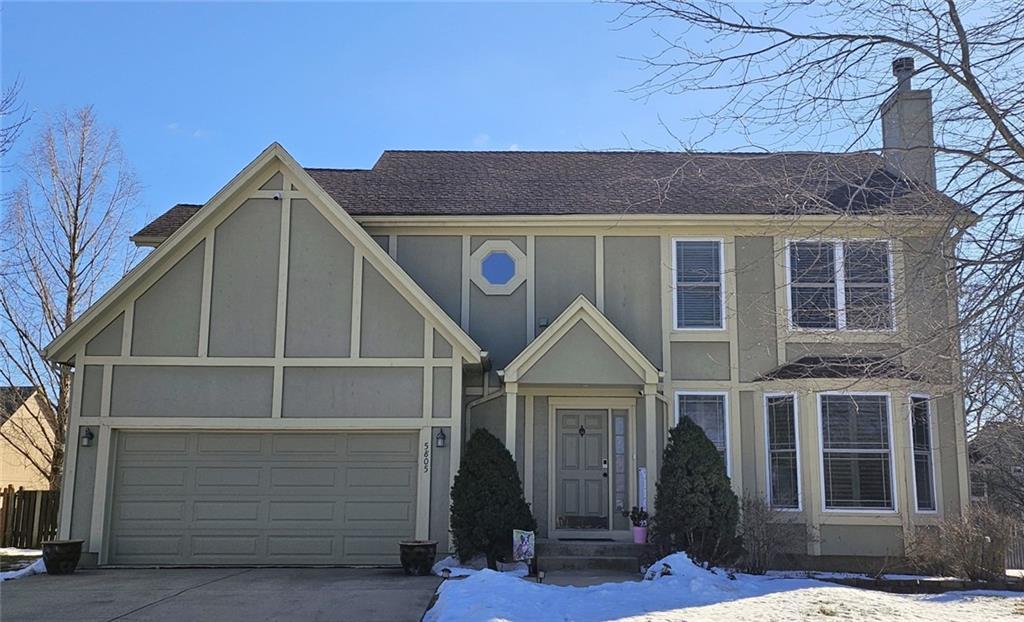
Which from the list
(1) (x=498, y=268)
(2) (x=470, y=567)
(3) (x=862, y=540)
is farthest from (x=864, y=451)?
(1) (x=498, y=268)

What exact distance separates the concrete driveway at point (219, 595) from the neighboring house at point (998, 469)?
1170 cm

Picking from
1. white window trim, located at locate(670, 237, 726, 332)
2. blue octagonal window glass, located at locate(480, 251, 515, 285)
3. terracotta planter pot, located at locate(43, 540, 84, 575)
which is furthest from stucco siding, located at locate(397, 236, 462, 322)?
terracotta planter pot, located at locate(43, 540, 84, 575)

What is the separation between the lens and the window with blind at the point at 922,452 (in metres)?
13.7

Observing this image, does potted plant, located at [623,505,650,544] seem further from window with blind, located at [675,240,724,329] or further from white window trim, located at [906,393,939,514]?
white window trim, located at [906,393,939,514]

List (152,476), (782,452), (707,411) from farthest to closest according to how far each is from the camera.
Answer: (707,411) < (782,452) < (152,476)

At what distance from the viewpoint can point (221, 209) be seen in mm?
13625

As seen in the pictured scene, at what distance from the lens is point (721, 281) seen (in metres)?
14.7

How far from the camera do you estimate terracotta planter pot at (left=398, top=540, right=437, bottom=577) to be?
11.9 meters

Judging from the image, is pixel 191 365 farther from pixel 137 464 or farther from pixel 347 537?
pixel 347 537

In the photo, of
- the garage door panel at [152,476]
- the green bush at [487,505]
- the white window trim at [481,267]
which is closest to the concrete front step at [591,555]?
the green bush at [487,505]

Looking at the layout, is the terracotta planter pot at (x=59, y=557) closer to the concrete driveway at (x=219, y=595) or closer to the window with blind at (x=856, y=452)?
the concrete driveway at (x=219, y=595)

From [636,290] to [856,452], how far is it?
13.8 ft

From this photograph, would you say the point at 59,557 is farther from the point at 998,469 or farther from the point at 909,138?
the point at 998,469

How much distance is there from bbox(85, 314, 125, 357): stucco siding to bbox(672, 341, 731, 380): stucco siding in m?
8.52
